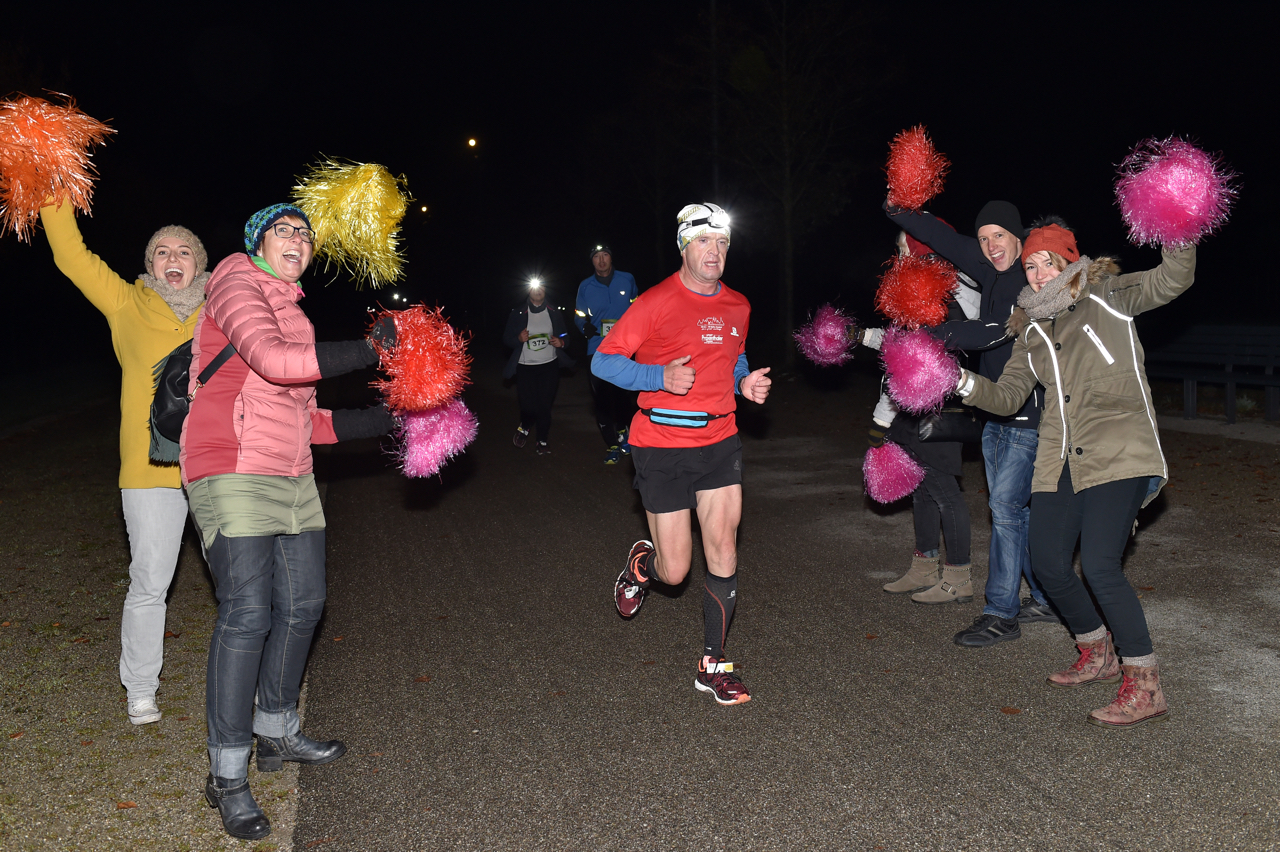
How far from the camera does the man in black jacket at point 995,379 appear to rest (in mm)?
5180

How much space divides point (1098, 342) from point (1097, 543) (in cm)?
89

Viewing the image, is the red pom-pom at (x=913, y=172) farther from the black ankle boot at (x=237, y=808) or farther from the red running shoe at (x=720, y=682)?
the black ankle boot at (x=237, y=808)

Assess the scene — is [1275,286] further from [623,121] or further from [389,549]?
[389,549]

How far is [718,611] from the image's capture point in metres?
4.89

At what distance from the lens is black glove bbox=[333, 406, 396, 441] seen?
4.13 metres

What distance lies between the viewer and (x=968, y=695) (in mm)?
4672

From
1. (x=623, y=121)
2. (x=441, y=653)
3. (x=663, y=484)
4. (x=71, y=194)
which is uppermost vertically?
(x=623, y=121)

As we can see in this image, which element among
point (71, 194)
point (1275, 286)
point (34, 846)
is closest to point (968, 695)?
point (34, 846)

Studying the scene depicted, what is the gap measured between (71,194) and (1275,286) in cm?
3655

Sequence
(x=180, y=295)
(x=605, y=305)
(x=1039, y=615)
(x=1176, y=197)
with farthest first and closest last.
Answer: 1. (x=605, y=305)
2. (x=1039, y=615)
3. (x=180, y=295)
4. (x=1176, y=197)

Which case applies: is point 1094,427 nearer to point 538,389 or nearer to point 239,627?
point 239,627

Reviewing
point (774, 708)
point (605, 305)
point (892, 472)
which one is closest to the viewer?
point (774, 708)

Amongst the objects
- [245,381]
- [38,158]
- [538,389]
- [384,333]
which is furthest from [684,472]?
[538,389]

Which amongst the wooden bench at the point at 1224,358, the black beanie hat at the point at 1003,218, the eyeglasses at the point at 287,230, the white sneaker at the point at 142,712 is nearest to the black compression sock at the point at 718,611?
the black beanie hat at the point at 1003,218
